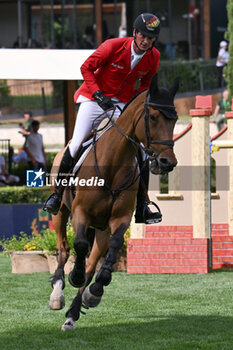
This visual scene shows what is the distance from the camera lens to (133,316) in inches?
367

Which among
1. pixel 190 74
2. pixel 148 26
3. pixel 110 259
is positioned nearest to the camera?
pixel 110 259

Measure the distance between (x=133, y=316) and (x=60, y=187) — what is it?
1623mm

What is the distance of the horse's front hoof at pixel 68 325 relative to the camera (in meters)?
8.50

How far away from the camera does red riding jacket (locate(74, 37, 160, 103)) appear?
8.45 metres

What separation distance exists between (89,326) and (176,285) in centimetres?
299

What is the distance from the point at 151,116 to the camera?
7.66m

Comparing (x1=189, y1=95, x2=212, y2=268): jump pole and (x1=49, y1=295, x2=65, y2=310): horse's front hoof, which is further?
(x1=189, y1=95, x2=212, y2=268): jump pole

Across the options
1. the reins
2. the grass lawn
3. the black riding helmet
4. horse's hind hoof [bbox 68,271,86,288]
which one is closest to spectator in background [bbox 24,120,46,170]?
the grass lawn

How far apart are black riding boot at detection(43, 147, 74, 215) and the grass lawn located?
120 centimetres

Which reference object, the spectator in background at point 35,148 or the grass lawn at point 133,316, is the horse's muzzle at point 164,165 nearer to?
the grass lawn at point 133,316

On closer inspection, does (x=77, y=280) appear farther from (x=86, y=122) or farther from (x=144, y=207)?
(x=86, y=122)

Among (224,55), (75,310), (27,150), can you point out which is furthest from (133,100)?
(224,55)

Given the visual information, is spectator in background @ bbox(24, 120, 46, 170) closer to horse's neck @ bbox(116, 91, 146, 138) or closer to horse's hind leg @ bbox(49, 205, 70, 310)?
horse's hind leg @ bbox(49, 205, 70, 310)

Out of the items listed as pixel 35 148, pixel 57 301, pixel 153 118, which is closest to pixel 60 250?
pixel 57 301
